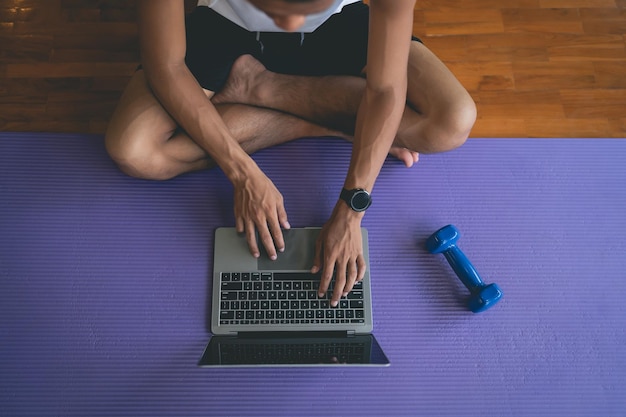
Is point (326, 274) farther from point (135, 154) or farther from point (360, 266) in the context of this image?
point (135, 154)

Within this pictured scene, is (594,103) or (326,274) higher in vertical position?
(594,103)

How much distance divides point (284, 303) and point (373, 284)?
0.23m

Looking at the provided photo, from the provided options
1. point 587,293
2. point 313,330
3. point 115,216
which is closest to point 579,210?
point 587,293

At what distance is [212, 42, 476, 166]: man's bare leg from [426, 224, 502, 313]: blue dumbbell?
22 centimetres

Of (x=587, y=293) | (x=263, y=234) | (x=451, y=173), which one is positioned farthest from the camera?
(x=451, y=173)

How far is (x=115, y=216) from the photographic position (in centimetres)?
137

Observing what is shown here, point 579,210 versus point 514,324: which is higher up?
point 579,210

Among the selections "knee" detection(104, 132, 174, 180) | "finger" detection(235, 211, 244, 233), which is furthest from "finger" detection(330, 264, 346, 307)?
"knee" detection(104, 132, 174, 180)

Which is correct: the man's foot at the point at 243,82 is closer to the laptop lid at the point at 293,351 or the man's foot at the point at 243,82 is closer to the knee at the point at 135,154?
the knee at the point at 135,154

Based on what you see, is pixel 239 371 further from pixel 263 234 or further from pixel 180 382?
pixel 263 234

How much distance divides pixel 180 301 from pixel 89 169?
1.45 feet

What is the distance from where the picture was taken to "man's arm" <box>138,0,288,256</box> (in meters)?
1.18

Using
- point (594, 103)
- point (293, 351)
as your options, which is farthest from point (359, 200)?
point (594, 103)

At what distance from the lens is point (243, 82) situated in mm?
1393
